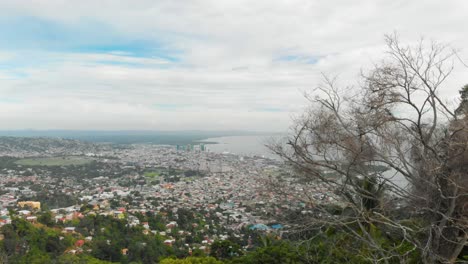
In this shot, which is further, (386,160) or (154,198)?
(154,198)

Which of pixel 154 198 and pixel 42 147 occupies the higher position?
pixel 42 147

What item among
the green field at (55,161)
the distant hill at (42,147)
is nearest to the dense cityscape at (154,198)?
the green field at (55,161)

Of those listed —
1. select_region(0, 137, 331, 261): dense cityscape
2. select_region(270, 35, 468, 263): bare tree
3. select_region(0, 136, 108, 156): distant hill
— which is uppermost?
select_region(270, 35, 468, 263): bare tree

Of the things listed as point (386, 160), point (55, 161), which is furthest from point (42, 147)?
point (386, 160)

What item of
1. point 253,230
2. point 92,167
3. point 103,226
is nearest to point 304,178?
point 253,230

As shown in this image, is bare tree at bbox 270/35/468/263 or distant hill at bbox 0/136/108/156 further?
distant hill at bbox 0/136/108/156

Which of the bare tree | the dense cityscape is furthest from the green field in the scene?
the bare tree

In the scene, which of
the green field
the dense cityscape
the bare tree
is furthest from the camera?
the green field

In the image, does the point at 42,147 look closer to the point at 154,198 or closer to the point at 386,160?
the point at 154,198

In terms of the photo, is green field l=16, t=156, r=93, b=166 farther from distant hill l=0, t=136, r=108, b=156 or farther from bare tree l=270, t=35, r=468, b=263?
bare tree l=270, t=35, r=468, b=263
